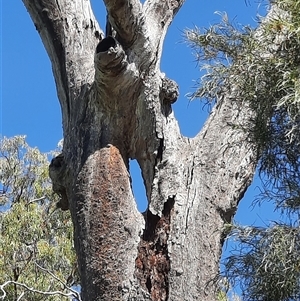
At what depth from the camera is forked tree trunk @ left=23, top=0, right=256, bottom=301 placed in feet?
7.14

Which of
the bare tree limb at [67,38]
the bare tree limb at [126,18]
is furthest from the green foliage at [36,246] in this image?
the bare tree limb at [126,18]

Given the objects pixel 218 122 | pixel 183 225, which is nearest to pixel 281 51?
pixel 218 122

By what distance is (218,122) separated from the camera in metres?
2.52

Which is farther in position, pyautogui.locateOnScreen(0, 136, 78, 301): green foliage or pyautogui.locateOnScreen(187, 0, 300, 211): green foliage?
pyautogui.locateOnScreen(0, 136, 78, 301): green foliage

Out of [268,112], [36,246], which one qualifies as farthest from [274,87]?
[36,246]

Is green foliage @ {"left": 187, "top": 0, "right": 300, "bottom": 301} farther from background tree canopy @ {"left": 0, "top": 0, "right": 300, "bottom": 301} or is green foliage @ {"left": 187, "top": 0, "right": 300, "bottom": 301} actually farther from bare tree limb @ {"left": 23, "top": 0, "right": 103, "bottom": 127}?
bare tree limb @ {"left": 23, "top": 0, "right": 103, "bottom": 127}

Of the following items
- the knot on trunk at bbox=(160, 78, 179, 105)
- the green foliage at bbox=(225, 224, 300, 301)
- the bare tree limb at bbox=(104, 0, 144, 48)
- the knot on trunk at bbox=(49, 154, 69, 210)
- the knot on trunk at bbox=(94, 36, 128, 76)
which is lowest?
the green foliage at bbox=(225, 224, 300, 301)

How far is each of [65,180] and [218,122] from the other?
1.87 feet

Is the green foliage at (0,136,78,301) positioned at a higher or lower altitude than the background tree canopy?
higher

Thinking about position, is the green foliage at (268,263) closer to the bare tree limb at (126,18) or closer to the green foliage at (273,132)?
the green foliage at (273,132)

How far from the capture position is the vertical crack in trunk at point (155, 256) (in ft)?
7.11

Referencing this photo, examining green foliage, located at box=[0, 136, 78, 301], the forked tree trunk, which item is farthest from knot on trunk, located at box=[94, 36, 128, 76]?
green foliage, located at box=[0, 136, 78, 301]

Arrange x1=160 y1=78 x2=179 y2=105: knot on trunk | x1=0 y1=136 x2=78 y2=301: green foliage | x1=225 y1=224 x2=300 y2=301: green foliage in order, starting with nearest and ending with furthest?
x1=225 y1=224 x2=300 y2=301: green foliage, x1=160 y1=78 x2=179 y2=105: knot on trunk, x1=0 y1=136 x2=78 y2=301: green foliage

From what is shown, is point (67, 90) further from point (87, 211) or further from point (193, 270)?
point (193, 270)
